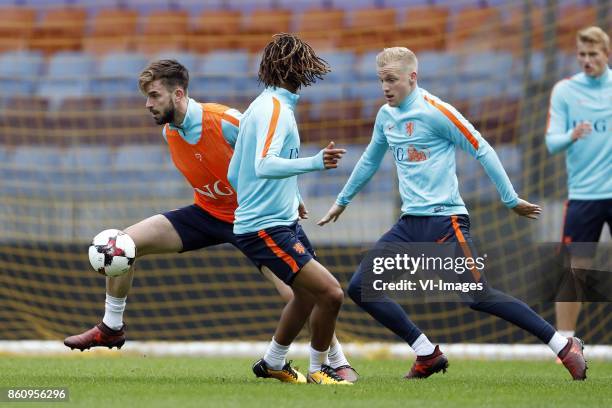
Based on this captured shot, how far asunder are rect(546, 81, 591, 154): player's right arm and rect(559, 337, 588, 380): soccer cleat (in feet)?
5.14

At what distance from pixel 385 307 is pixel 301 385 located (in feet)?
2.22

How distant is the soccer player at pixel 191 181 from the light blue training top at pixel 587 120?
6.90 feet

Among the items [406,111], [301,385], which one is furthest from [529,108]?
[301,385]

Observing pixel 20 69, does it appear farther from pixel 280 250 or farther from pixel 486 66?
pixel 280 250

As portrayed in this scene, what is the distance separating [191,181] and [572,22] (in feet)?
22.3

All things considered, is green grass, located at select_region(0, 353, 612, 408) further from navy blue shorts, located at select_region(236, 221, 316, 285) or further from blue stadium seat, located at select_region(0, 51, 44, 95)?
blue stadium seat, located at select_region(0, 51, 44, 95)

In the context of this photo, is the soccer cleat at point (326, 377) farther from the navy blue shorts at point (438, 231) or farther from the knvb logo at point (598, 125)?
the knvb logo at point (598, 125)

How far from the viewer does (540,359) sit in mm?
7973

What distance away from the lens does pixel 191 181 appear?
598 cm

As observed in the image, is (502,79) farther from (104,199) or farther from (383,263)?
(383,263)

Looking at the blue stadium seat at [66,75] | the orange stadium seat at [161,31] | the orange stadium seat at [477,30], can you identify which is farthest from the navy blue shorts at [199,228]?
the orange stadium seat at [161,31]

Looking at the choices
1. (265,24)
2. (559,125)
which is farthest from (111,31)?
(559,125)

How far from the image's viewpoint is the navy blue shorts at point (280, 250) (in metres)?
5.22

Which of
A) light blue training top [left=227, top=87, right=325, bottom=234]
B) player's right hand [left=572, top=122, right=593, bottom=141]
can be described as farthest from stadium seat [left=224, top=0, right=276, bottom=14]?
light blue training top [left=227, top=87, right=325, bottom=234]
